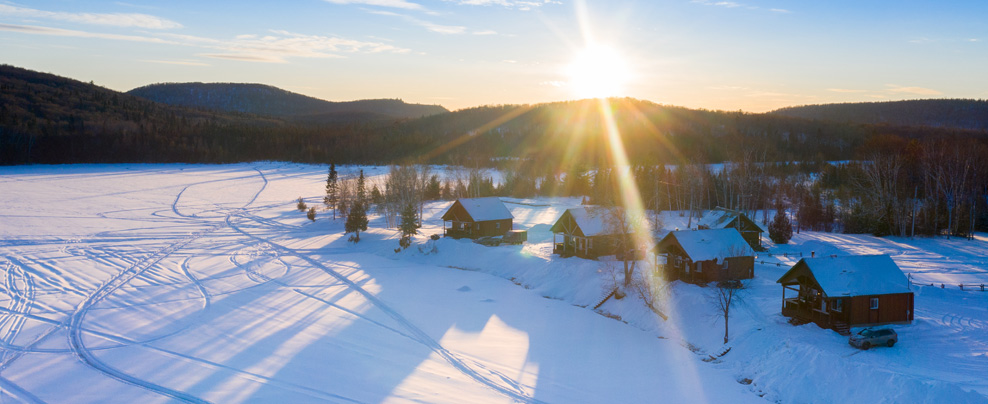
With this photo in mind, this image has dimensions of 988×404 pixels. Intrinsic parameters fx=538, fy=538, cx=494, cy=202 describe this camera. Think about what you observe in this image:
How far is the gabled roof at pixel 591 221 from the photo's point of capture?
3822 centimetres

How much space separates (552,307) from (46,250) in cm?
3884

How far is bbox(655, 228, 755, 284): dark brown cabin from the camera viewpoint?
3025cm

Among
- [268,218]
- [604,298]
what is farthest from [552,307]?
[268,218]

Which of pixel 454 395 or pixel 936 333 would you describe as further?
pixel 936 333

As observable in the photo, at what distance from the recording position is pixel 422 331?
2495cm

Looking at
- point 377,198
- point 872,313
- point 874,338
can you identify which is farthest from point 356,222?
point 874,338

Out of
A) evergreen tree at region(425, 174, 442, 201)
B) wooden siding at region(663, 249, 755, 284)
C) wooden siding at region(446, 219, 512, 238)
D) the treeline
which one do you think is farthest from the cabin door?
evergreen tree at region(425, 174, 442, 201)

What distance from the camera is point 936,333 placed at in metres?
21.9

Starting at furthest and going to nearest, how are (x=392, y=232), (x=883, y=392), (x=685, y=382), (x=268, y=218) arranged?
(x=268, y=218), (x=392, y=232), (x=685, y=382), (x=883, y=392)

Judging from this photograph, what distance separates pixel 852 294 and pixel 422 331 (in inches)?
730

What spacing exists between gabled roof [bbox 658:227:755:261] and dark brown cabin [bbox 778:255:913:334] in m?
6.28

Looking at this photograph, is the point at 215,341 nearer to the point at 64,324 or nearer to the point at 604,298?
the point at 64,324

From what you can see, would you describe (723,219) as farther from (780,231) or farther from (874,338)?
(874,338)

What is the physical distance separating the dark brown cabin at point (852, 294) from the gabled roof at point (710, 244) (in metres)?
6.28
